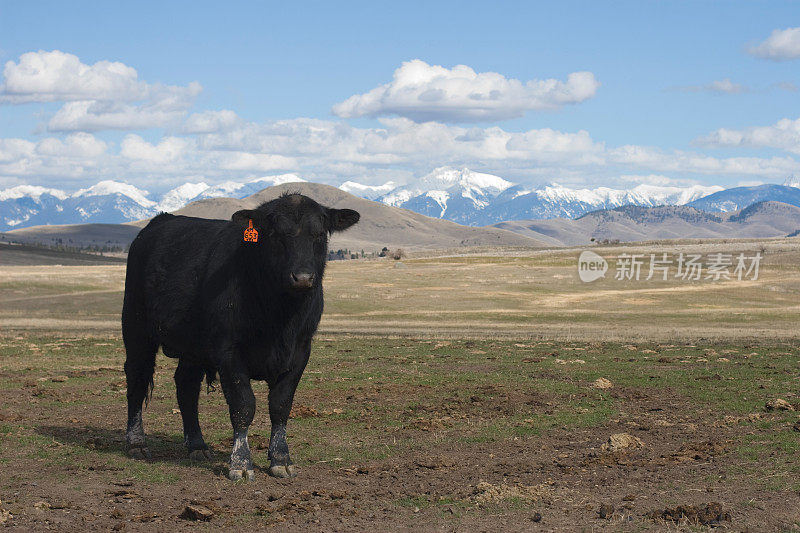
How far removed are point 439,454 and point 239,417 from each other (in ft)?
10.8

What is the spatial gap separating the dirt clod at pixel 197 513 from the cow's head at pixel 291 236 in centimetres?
299

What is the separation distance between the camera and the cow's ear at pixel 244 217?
11.4 meters

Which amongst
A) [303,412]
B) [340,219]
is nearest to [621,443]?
[340,219]

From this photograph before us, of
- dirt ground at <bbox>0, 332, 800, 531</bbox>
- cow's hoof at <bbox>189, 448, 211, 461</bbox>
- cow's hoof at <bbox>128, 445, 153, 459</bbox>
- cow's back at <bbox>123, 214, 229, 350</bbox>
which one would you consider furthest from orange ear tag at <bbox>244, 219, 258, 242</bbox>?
cow's hoof at <bbox>128, 445, 153, 459</bbox>

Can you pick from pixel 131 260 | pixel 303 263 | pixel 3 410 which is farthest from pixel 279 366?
pixel 3 410

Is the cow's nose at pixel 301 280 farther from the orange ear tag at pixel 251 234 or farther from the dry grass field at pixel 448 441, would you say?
the dry grass field at pixel 448 441

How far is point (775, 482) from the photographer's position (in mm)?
10516

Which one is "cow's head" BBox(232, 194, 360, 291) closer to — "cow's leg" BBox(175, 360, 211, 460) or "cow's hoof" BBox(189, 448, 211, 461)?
"cow's leg" BBox(175, 360, 211, 460)

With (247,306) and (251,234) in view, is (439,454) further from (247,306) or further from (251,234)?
(251,234)

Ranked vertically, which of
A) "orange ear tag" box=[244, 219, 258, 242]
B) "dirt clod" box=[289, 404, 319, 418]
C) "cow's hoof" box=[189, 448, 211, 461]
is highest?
"orange ear tag" box=[244, 219, 258, 242]

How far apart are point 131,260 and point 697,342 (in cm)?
2695

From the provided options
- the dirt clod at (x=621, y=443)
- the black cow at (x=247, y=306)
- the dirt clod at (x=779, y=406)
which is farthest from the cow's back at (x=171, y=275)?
Result: the dirt clod at (x=779, y=406)

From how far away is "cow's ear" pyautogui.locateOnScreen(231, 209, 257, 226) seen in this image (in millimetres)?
11406

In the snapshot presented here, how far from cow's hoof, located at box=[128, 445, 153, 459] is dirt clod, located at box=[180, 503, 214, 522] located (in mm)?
3684
